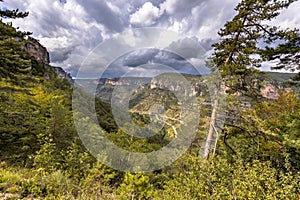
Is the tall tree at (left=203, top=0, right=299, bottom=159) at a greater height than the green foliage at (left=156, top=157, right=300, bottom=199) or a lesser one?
greater

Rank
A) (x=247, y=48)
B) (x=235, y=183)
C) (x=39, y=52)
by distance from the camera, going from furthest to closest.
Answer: (x=39, y=52)
(x=247, y=48)
(x=235, y=183)

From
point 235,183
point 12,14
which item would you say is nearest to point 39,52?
point 12,14

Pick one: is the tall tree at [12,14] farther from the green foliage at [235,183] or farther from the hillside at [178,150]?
the green foliage at [235,183]

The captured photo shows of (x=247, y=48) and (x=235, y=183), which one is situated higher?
(x=247, y=48)

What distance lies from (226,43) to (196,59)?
1350 millimetres

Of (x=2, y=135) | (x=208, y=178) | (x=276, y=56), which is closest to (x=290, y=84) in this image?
(x=276, y=56)

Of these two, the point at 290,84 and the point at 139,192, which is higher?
the point at 290,84

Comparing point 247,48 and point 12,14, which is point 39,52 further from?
point 247,48

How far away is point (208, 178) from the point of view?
179 inches

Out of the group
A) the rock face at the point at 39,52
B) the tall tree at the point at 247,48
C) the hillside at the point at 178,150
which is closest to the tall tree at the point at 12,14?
the hillside at the point at 178,150

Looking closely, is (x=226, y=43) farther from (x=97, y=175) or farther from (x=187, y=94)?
(x=97, y=175)

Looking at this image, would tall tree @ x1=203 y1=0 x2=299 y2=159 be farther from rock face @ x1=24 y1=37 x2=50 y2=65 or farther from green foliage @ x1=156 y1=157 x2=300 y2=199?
rock face @ x1=24 y1=37 x2=50 y2=65

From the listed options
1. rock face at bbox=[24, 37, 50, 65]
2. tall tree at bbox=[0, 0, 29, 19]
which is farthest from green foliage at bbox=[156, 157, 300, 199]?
rock face at bbox=[24, 37, 50, 65]

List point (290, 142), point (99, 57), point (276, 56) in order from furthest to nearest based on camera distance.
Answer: point (276, 56) < point (99, 57) < point (290, 142)
